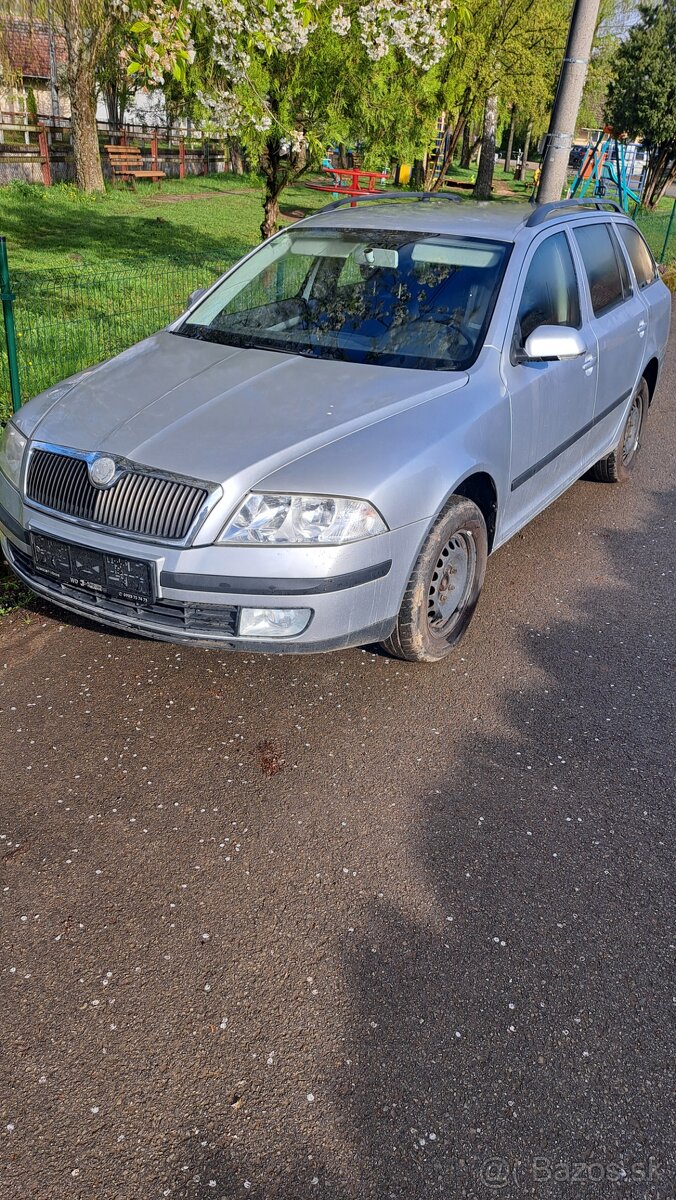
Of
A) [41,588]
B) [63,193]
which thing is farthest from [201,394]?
[63,193]

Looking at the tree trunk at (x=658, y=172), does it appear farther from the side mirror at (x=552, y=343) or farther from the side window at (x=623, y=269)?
the side mirror at (x=552, y=343)

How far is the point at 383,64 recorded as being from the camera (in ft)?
30.0

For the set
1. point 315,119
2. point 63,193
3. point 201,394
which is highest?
point 315,119

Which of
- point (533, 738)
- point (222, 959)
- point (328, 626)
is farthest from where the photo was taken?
point (533, 738)

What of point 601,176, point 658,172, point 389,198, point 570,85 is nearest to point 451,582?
point 389,198

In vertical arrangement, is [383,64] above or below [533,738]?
above

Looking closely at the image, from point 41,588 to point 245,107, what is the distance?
6.56 metres

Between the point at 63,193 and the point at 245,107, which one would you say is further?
the point at 63,193

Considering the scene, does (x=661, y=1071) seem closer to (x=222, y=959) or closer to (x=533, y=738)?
(x=222, y=959)

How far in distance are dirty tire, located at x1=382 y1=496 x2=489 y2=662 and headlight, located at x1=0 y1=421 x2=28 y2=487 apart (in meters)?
1.67

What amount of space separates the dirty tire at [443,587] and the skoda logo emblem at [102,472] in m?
1.22

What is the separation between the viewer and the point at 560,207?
5184mm

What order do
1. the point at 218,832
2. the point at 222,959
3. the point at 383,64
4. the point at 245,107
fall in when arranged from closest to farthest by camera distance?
the point at 222,959 < the point at 218,832 < the point at 245,107 < the point at 383,64

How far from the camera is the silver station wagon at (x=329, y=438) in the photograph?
3.35 metres
